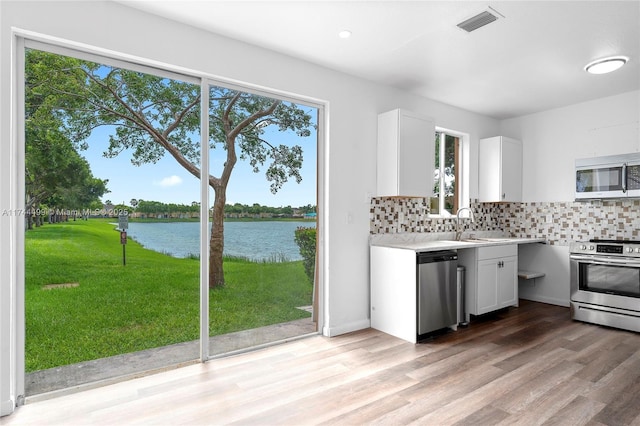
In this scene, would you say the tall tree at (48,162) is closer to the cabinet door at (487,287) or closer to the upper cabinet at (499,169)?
the cabinet door at (487,287)

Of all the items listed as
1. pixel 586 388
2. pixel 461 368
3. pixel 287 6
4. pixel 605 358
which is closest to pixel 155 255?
pixel 287 6

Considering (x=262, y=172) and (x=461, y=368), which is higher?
(x=262, y=172)

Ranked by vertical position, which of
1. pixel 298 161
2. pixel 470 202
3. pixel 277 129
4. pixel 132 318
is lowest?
pixel 132 318

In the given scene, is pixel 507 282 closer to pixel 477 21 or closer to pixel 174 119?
pixel 477 21

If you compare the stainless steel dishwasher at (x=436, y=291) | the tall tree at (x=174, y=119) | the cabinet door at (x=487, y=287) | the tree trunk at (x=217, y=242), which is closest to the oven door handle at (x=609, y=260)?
the cabinet door at (x=487, y=287)

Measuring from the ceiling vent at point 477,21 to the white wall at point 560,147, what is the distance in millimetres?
2801

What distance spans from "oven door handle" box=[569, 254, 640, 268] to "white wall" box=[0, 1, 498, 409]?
209 cm

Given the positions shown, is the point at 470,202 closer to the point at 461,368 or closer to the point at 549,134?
the point at 549,134

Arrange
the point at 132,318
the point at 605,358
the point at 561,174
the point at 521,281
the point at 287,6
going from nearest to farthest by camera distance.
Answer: the point at 287,6 → the point at 132,318 → the point at 605,358 → the point at 561,174 → the point at 521,281

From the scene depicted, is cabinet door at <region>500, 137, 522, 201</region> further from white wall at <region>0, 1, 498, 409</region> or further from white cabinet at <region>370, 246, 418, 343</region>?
white cabinet at <region>370, 246, 418, 343</region>

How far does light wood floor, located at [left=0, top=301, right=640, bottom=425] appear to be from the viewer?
2168 mm

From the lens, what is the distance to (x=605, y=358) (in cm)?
307

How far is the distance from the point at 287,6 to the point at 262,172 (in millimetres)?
1358

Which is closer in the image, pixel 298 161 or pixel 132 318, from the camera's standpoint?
pixel 132 318
